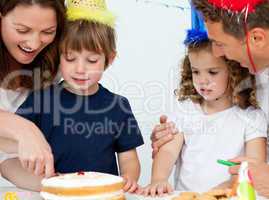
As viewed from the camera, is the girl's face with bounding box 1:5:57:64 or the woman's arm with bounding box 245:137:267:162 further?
the woman's arm with bounding box 245:137:267:162

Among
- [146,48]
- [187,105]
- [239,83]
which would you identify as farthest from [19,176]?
[146,48]

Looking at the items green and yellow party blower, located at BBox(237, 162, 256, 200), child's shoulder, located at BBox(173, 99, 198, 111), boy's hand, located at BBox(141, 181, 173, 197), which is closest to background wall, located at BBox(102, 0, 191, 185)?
child's shoulder, located at BBox(173, 99, 198, 111)

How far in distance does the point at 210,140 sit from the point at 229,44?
1.17ft

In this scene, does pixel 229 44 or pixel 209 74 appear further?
pixel 209 74

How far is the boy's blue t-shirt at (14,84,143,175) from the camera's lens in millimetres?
1410

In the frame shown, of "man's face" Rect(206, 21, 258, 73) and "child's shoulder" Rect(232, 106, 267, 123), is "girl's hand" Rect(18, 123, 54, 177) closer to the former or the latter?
"man's face" Rect(206, 21, 258, 73)

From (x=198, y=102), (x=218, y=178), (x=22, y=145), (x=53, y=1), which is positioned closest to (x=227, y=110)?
(x=198, y=102)

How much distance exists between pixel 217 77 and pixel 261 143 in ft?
0.78

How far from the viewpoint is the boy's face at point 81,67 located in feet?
4.52

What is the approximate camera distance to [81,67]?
137 centimetres

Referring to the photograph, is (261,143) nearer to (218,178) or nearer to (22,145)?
(218,178)

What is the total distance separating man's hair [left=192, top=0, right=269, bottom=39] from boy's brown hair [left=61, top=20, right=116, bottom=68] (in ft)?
0.92

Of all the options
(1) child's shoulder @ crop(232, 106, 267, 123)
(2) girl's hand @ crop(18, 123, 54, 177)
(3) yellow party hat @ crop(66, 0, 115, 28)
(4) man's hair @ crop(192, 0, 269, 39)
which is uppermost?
(3) yellow party hat @ crop(66, 0, 115, 28)

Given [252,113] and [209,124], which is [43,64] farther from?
[252,113]
